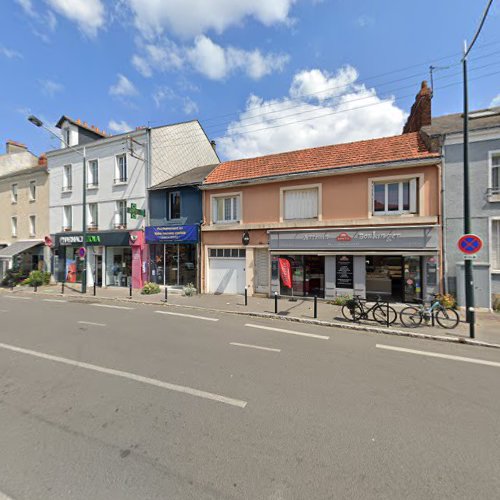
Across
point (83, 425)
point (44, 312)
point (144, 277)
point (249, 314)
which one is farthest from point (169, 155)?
point (83, 425)

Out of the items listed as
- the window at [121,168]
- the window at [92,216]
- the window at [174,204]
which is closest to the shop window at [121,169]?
the window at [121,168]

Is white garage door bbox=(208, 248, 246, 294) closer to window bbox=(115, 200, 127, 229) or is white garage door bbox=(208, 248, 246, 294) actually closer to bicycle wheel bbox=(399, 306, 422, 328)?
window bbox=(115, 200, 127, 229)

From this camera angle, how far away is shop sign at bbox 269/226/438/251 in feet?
32.9

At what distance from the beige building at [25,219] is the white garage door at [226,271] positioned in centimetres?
1372

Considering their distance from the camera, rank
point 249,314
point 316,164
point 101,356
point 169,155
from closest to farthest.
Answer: point 101,356 → point 249,314 → point 316,164 → point 169,155

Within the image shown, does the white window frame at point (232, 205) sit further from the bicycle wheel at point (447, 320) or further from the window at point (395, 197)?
the bicycle wheel at point (447, 320)

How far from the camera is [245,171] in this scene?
1410 cm

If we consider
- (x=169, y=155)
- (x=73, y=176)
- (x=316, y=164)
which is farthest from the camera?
(x=73, y=176)

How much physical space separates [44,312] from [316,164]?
1273cm

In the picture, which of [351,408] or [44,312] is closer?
[351,408]

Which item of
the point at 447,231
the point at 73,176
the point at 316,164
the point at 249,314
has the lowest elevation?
the point at 249,314

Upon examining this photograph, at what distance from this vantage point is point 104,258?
57.2 feet

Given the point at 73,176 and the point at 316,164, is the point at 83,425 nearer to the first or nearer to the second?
the point at 316,164

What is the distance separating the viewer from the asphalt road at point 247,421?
7.84ft
